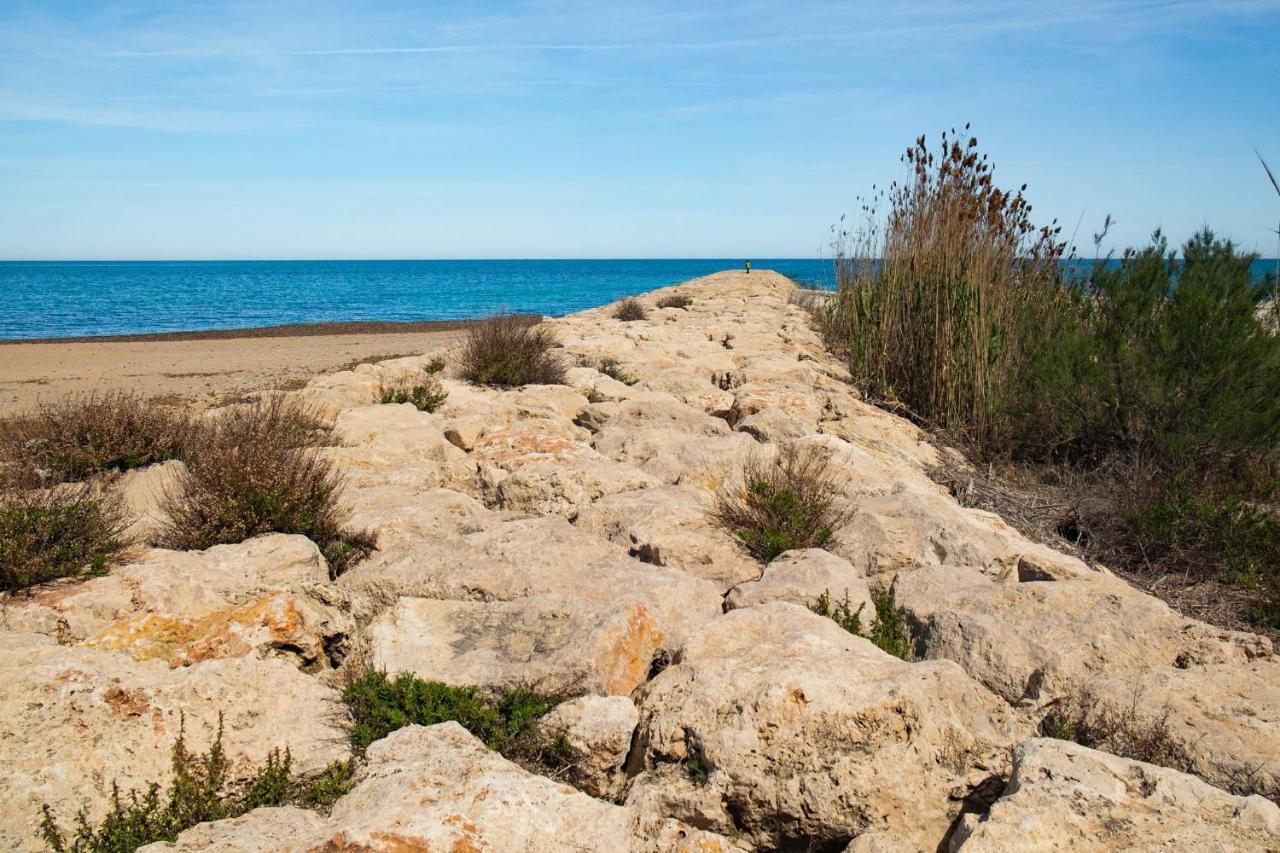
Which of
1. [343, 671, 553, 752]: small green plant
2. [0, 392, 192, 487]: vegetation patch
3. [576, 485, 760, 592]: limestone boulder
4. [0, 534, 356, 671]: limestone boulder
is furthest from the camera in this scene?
[0, 392, 192, 487]: vegetation patch

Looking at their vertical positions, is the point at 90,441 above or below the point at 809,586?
above

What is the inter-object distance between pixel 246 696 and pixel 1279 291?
5.94 metres

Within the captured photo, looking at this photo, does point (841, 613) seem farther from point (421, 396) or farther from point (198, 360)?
point (198, 360)

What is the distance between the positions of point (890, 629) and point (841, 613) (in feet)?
0.81

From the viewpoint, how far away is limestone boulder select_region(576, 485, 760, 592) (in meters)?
4.35

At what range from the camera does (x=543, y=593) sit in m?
3.84

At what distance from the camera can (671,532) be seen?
4.52 m

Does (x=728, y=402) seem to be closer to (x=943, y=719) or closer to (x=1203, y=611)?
(x=1203, y=611)

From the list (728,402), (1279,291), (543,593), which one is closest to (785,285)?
(728,402)

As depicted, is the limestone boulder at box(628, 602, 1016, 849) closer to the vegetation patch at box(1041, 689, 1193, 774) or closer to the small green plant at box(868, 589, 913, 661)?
the vegetation patch at box(1041, 689, 1193, 774)

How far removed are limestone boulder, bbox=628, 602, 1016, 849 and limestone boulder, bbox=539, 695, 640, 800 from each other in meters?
0.07

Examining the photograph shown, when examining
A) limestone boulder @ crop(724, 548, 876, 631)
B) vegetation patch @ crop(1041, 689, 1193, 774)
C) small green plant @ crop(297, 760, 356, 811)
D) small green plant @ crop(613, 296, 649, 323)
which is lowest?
small green plant @ crop(297, 760, 356, 811)

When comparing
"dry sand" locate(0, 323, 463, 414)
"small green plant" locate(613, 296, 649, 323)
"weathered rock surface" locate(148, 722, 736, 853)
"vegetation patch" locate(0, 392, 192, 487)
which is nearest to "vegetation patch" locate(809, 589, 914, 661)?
"weathered rock surface" locate(148, 722, 736, 853)

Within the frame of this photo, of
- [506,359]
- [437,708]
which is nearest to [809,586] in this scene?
[437,708]
